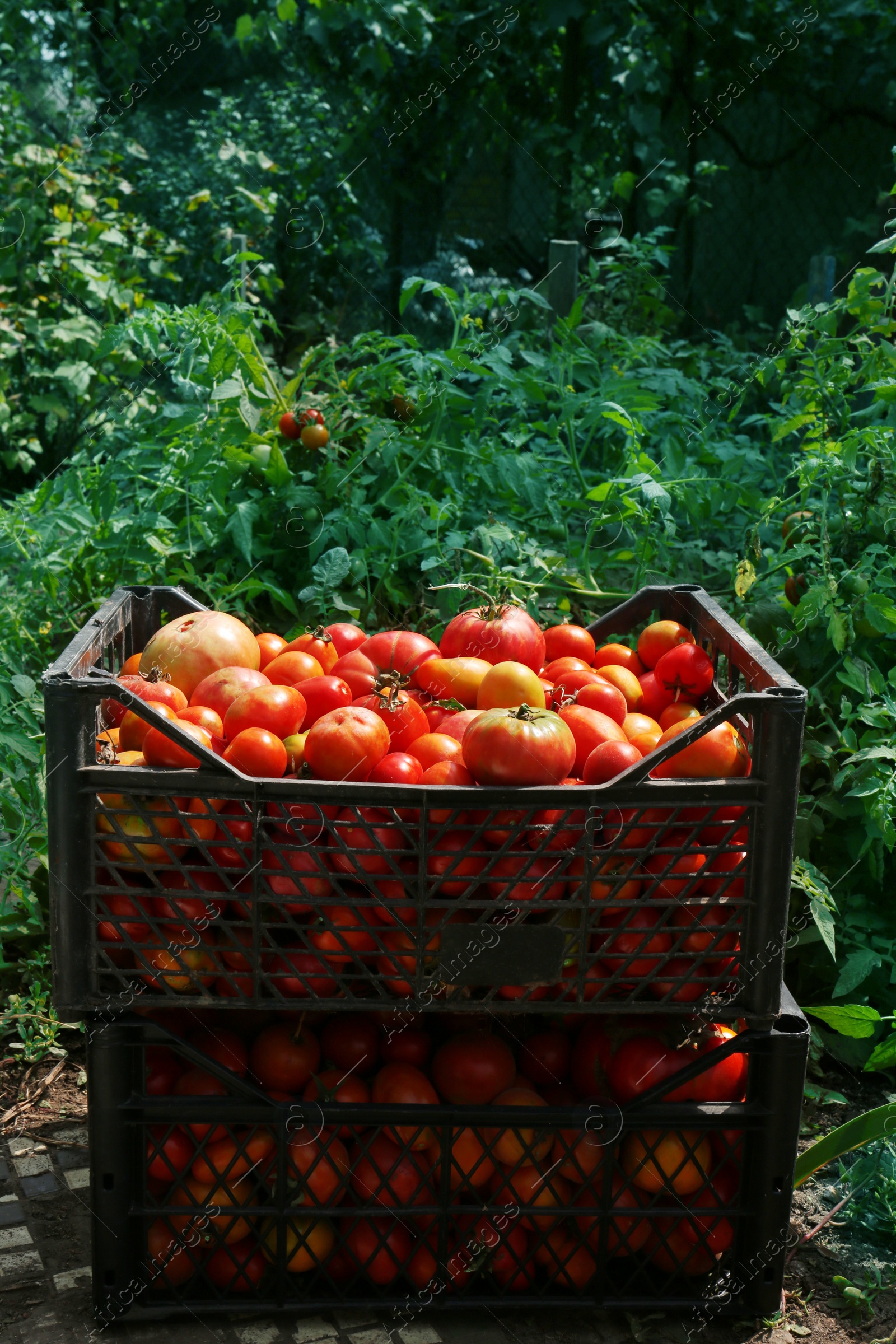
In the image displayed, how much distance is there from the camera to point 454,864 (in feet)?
4.82

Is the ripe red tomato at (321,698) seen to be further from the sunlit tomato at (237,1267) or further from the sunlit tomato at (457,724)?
the sunlit tomato at (237,1267)

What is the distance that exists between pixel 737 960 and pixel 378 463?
71.2 inches

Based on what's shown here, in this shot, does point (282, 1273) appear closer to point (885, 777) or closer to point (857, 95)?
point (885, 777)

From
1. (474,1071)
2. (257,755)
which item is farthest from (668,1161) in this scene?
(257,755)

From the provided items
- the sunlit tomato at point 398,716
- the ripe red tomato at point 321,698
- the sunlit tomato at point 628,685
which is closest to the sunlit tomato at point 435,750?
the sunlit tomato at point 398,716

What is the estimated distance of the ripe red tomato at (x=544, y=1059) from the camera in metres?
1.72

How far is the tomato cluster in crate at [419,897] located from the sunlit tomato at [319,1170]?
0.23m

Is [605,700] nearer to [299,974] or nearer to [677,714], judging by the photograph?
[677,714]

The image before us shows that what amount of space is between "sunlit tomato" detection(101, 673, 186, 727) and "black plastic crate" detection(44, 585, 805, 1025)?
0.13 meters

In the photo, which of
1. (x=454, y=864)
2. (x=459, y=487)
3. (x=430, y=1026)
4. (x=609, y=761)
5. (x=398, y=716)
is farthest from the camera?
(x=459, y=487)

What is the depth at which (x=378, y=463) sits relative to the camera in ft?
9.91

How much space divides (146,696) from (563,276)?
3129 mm

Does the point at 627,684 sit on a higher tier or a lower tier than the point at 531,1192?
higher

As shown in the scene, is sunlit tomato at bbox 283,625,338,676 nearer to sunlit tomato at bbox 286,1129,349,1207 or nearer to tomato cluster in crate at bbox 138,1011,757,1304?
tomato cluster in crate at bbox 138,1011,757,1304
